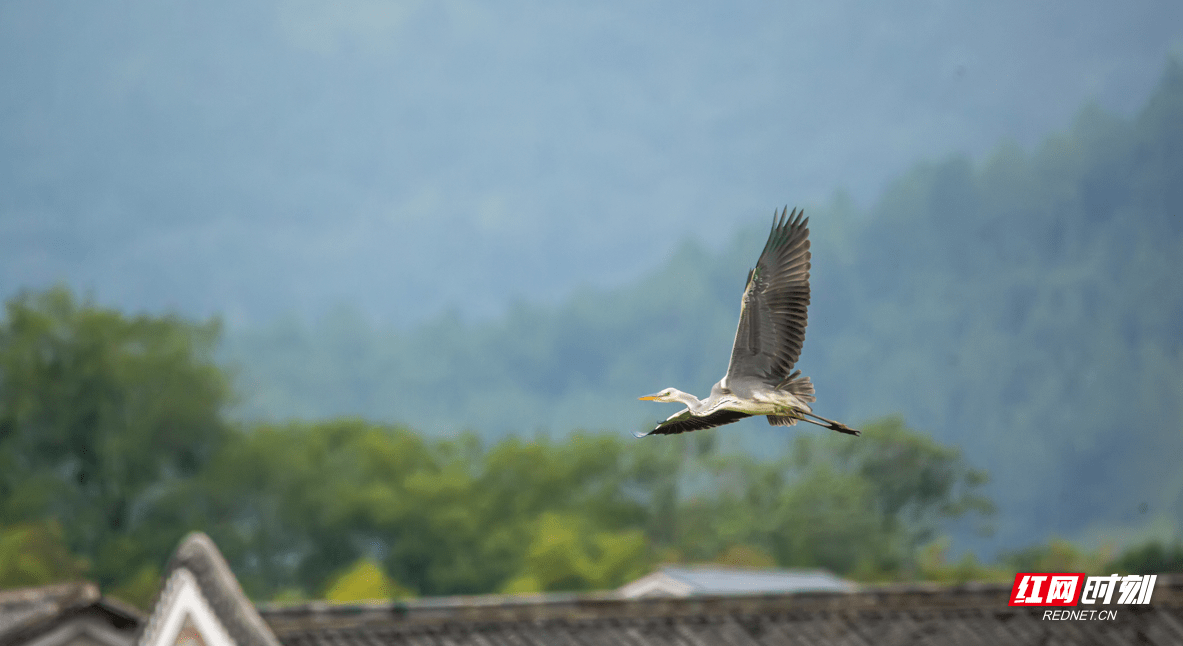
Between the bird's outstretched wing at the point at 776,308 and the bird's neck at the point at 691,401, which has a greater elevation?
the bird's outstretched wing at the point at 776,308

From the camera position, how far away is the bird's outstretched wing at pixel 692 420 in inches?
314

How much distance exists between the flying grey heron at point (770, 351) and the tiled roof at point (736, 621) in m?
4.33

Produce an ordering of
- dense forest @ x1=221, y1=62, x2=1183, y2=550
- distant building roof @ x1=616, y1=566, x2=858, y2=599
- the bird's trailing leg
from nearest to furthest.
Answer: the bird's trailing leg
distant building roof @ x1=616, y1=566, x2=858, y2=599
dense forest @ x1=221, y1=62, x2=1183, y2=550

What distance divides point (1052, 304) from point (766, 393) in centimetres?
13915

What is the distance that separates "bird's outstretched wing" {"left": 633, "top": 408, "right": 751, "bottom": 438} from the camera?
7.97 m

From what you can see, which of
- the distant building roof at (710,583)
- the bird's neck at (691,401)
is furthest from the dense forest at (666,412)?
the bird's neck at (691,401)

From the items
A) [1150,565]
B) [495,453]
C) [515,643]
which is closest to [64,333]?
[495,453]

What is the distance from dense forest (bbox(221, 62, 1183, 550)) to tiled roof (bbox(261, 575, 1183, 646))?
101480 mm

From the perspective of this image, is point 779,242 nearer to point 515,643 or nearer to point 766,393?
point 766,393

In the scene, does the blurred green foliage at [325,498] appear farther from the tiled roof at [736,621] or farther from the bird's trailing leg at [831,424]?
the bird's trailing leg at [831,424]

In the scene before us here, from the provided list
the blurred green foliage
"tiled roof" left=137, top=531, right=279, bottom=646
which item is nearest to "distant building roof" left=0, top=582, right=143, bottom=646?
"tiled roof" left=137, top=531, right=279, bottom=646

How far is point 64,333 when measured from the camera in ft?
268

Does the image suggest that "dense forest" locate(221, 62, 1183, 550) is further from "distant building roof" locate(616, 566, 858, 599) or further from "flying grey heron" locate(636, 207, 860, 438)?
"flying grey heron" locate(636, 207, 860, 438)

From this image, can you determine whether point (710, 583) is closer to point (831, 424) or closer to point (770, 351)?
point (770, 351)
